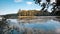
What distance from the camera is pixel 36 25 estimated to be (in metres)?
1.32

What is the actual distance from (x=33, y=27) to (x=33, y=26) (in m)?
0.01

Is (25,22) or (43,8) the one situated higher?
A: (43,8)

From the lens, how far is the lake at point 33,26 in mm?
1299

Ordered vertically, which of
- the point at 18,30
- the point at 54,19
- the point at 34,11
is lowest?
the point at 18,30

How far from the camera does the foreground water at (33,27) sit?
4.26ft

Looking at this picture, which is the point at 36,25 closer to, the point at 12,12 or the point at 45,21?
the point at 45,21

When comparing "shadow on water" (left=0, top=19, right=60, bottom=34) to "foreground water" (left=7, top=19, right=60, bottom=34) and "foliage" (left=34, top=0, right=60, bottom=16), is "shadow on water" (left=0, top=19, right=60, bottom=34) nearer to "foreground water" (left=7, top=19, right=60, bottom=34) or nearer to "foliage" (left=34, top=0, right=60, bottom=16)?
"foreground water" (left=7, top=19, right=60, bottom=34)

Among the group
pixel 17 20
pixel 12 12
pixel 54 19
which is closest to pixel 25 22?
pixel 17 20

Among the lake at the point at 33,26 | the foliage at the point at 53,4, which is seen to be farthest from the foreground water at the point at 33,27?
the foliage at the point at 53,4

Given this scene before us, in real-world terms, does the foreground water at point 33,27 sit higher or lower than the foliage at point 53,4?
lower

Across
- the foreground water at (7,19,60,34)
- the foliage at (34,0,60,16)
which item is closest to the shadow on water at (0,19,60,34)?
the foreground water at (7,19,60,34)

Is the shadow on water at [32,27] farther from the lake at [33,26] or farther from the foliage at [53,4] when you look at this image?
the foliage at [53,4]

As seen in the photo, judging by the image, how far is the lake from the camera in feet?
4.26

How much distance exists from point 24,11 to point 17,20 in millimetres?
142
